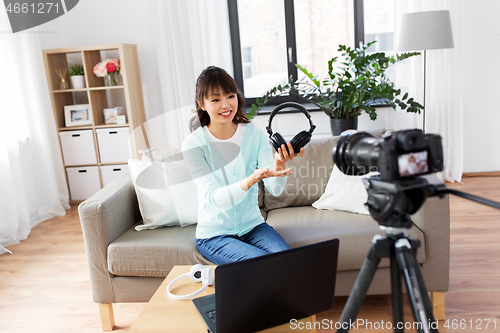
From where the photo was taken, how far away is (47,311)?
213 centimetres

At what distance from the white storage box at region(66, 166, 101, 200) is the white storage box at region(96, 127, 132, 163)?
7.0 inches

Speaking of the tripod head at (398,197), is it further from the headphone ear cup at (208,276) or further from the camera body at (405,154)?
the headphone ear cup at (208,276)

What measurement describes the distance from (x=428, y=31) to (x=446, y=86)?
0.77 metres

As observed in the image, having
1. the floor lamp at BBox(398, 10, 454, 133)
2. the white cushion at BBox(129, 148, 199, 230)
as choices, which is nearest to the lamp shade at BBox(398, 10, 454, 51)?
the floor lamp at BBox(398, 10, 454, 133)

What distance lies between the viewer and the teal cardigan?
1.72m

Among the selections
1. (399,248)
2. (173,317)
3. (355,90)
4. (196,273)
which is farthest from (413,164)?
(355,90)

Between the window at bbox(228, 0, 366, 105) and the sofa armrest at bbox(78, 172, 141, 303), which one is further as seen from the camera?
the window at bbox(228, 0, 366, 105)

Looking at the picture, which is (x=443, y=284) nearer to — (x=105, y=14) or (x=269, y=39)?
(x=269, y=39)

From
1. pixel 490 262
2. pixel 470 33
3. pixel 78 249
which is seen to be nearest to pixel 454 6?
pixel 470 33

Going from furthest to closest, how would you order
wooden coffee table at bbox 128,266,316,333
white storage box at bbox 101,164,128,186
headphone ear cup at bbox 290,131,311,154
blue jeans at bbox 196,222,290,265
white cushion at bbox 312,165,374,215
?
1. white storage box at bbox 101,164,128,186
2. white cushion at bbox 312,165,374,215
3. blue jeans at bbox 196,222,290,265
4. headphone ear cup at bbox 290,131,311,154
5. wooden coffee table at bbox 128,266,316,333

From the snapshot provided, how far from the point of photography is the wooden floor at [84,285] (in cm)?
189

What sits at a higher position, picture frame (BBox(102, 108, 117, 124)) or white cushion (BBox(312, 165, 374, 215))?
picture frame (BBox(102, 108, 117, 124))

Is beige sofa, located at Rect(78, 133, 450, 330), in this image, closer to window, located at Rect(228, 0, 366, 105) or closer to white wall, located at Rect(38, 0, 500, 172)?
white wall, located at Rect(38, 0, 500, 172)

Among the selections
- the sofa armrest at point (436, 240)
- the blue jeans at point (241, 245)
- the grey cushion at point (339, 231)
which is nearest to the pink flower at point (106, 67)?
the grey cushion at point (339, 231)
